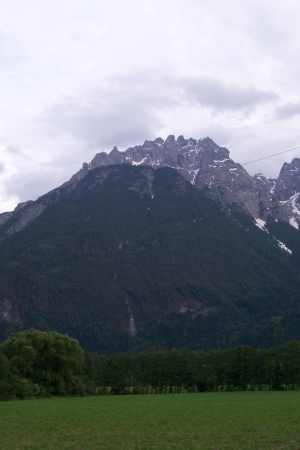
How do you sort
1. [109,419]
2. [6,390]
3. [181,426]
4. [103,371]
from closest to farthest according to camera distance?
[181,426], [109,419], [6,390], [103,371]

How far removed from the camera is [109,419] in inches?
1512

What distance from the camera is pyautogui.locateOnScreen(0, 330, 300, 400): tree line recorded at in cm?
7519

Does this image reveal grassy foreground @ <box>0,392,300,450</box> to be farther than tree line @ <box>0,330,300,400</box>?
No

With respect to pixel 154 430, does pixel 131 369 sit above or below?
below

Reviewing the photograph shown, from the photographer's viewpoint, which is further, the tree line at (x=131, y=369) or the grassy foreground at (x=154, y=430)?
the tree line at (x=131, y=369)

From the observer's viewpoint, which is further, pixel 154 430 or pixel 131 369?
pixel 131 369

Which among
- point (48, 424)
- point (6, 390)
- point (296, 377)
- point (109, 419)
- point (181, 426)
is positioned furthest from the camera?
point (296, 377)

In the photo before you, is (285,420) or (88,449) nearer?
(88,449)

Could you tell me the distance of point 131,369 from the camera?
106562mm

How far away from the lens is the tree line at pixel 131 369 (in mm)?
75194

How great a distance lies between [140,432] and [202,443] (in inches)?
228

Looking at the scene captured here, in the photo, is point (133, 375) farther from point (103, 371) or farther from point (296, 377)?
point (296, 377)

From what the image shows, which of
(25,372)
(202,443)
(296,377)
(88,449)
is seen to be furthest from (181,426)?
(296,377)

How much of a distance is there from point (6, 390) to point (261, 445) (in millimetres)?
49802
